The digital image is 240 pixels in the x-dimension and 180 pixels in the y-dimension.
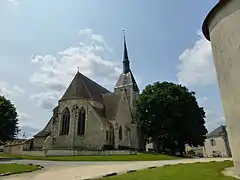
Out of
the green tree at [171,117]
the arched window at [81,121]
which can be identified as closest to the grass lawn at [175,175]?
the green tree at [171,117]

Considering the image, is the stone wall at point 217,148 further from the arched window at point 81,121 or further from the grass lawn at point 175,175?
the grass lawn at point 175,175

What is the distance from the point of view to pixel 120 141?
138 feet

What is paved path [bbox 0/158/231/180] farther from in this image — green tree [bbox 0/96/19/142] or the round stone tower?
green tree [bbox 0/96/19/142]

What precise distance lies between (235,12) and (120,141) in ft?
117

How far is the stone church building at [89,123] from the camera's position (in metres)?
39.1

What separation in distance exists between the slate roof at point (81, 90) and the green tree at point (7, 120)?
8807 millimetres

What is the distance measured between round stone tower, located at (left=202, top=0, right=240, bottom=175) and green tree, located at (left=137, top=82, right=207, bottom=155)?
29.8 meters

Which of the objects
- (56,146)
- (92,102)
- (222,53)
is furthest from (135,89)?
(222,53)

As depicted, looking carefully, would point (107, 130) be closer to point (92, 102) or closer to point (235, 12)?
point (92, 102)

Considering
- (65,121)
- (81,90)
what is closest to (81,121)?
(65,121)

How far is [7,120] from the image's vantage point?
33.8 meters

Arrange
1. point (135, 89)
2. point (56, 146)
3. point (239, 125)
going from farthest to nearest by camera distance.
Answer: point (135, 89)
point (56, 146)
point (239, 125)

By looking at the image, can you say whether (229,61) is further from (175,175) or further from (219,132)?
(219,132)

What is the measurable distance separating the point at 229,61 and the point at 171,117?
3100 centimetres
